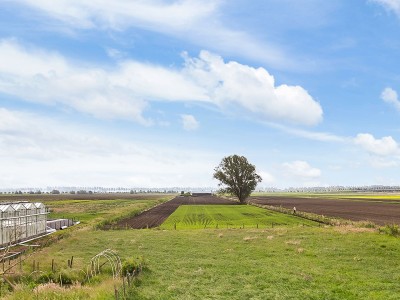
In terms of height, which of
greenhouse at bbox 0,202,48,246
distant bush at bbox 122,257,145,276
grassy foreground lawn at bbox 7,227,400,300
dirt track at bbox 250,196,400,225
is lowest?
dirt track at bbox 250,196,400,225

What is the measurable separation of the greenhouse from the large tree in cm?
10982

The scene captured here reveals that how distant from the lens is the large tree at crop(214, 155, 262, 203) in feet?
537

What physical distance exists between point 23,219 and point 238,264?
33.6 m

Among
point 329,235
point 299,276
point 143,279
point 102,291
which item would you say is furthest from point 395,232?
point 102,291

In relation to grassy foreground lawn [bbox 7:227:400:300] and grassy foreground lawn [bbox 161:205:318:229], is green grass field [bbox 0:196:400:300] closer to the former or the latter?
grassy foreground lawn [bbox 7:227:400:300]

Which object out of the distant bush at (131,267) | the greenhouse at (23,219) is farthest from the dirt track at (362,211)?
the greenhouse at (23,219)

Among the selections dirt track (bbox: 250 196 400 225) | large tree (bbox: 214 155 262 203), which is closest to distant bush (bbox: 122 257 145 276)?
dirt track (bbox: 250 196 400 225)

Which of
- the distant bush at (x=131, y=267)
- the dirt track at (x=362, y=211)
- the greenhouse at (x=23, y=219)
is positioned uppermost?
the greenhouse at (x=23, y=219)

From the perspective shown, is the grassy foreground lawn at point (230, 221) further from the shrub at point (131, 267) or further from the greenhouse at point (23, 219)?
the shrub at point (131, 267)

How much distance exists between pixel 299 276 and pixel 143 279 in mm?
11207

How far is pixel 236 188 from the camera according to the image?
16462 cm

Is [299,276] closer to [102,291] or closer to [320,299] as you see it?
[320,299]

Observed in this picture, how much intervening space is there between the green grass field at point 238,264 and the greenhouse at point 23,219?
530cm

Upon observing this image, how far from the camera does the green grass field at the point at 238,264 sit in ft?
82.4
